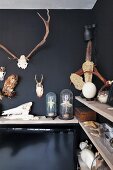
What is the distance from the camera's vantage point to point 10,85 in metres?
2.31

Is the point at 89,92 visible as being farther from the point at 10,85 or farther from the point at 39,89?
the point at 10,85

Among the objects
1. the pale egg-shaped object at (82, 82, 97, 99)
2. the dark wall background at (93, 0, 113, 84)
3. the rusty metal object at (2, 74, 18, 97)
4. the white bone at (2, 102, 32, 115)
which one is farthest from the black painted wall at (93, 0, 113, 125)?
the rusty metal object at (2, 74, 18, 97)

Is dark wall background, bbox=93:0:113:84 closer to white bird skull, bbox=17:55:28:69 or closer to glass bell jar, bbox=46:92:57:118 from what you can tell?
glass bell jar, bbox=46:92:57:118

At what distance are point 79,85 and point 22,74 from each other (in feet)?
2.19

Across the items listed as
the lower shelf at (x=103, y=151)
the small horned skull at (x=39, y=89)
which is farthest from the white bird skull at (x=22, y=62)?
the lower shelf at (x=103, y=151)

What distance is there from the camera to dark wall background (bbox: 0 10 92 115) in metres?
2.43

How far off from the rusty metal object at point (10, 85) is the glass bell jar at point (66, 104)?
554 mm

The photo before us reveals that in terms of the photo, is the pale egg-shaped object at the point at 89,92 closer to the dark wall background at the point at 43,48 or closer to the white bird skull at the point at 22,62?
the dark wall background at the point at 43,48

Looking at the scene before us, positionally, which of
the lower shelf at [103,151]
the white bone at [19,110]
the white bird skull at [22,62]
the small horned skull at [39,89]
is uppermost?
the white bird skull at [22,62]

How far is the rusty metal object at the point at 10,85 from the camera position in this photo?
7.60ft

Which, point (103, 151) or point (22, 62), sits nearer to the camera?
point (103, 151)

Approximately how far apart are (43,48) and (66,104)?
0.70 meters

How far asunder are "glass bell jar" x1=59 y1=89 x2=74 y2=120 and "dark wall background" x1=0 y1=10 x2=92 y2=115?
61 mm

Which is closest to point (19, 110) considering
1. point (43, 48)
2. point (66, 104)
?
point (66, 104)
